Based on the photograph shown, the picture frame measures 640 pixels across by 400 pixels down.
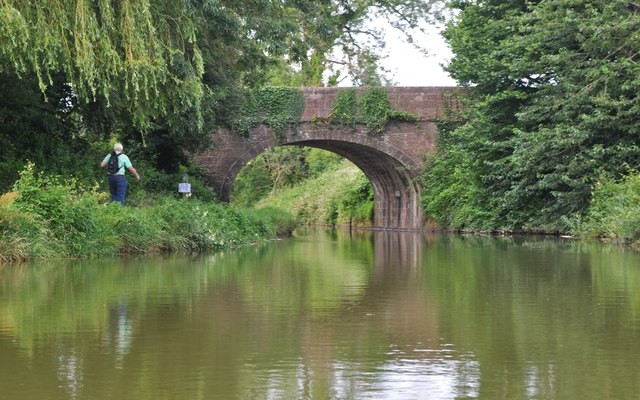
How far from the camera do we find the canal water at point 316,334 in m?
5.74

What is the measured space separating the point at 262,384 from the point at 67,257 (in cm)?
1081

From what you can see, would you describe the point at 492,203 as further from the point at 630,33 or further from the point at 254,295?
the point at 254,295

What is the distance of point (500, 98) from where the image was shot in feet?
103

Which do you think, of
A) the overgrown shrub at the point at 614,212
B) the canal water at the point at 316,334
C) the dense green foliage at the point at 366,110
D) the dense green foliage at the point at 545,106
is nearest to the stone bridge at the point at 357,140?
the dense green foliage at the point at 366,110

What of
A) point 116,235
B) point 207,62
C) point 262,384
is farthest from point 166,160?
point 262,384

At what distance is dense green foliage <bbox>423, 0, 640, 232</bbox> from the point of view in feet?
91.1

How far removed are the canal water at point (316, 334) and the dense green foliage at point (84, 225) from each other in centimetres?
121

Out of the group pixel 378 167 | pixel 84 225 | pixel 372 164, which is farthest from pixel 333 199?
pixel 84 225

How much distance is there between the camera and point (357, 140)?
39.0m

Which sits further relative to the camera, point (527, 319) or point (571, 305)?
point (571, 305)

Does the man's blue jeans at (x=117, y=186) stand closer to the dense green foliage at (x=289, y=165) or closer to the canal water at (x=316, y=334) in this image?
the canal water at (x=316, y=334)

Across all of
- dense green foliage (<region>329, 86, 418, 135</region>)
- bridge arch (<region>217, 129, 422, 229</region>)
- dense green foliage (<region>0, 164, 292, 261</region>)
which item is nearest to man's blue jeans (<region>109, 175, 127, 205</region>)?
dense green foliage (<region>0, 164, 292, 261</region>)

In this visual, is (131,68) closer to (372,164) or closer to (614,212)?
(614,212)

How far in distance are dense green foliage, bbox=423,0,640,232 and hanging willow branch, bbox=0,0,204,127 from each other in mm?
12744
